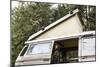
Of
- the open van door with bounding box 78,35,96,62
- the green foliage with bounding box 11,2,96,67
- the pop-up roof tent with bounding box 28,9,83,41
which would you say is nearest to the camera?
the green foliage with bounding box 11,2,96,67

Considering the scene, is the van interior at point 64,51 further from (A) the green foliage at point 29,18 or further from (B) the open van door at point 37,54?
(A) the green foliage at point 29,18

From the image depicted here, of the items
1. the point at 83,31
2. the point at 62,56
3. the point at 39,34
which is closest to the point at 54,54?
the point at 62,56

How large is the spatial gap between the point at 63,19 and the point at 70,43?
11.6 inches

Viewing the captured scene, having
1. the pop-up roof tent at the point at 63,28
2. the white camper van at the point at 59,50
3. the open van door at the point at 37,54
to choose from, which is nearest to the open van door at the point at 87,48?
the white camper van at the point at 59,50

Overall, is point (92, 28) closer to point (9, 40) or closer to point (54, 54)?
point (54, 54)

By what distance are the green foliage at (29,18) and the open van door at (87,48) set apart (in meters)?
0.41

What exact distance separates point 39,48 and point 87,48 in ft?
1.96

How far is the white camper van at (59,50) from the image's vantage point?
225 centimetres

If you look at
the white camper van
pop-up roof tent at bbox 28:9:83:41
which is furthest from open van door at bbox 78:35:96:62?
pop-up roof tent at bbox 28:9:83:41

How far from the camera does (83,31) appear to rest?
242cm

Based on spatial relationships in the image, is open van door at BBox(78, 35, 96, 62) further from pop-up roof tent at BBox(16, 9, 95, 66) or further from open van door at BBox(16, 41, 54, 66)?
open van door at BBox(16, 41, 54, 66)

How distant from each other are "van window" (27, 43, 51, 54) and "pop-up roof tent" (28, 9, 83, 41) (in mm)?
82

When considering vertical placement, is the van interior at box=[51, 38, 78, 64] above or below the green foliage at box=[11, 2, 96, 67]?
below

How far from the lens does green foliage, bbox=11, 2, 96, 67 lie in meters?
2.19
